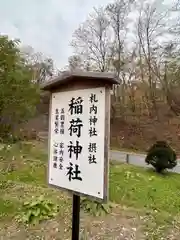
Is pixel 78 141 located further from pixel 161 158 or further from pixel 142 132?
pixel 142 132

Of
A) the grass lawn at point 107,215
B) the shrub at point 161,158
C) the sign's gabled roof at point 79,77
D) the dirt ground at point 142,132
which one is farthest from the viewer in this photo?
the dirt ground at point 142,132

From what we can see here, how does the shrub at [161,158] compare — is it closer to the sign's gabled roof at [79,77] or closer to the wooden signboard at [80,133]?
the wooden signboard at [80,133]

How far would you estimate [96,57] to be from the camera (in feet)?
74.6

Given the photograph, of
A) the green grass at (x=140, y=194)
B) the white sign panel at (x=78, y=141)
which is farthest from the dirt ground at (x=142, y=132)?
the white sign panel at (x=78, y=141)

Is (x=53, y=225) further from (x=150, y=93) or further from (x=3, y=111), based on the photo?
(x=150, y=93)

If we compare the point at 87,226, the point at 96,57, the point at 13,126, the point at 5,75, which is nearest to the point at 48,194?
the point at 87,226

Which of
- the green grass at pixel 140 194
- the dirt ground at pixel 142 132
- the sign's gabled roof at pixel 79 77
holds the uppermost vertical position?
the sign's gabled roof at pixel 79 77

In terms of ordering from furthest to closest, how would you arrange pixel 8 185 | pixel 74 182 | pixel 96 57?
1. pixel 96 57
2. pixel 8 185
3. pixel 74 182

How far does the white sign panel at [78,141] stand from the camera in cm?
242

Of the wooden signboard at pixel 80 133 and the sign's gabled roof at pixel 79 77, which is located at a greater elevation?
the sign's gabled roof at pixel 79 77

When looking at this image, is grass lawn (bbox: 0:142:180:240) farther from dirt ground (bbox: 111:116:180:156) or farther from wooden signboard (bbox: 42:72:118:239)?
dirt ground (bbox: 111:116:180:156)

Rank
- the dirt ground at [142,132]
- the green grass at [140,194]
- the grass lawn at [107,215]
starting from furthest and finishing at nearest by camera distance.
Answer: the dirt ground at [142,132] < the green grass at [140,194] < the grass lawn at [107,215]

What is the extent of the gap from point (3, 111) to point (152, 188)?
5.89 m

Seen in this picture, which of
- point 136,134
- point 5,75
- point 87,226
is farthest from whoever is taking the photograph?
point 136,134
